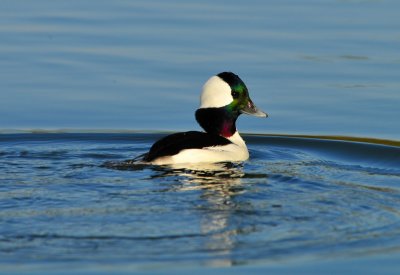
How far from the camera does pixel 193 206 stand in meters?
10.3

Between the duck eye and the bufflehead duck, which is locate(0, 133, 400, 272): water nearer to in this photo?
the bufflehead duck

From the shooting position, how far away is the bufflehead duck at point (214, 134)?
1250 centimetres

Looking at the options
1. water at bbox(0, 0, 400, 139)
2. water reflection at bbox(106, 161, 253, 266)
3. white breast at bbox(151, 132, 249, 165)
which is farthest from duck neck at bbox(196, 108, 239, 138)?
water reflection at bbox(106, 161, 253, 266)

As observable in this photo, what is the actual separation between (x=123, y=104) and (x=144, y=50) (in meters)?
2.27

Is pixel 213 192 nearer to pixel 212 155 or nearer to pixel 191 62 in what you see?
pixel 212 155

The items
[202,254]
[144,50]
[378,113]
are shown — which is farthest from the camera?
[144,50]

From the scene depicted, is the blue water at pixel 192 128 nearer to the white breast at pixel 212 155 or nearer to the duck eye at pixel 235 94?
the white breast at pixel 212 155

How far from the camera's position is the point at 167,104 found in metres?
15.2

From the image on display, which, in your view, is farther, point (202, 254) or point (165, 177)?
point (165, 177)

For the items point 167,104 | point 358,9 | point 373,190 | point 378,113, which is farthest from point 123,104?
point 358,9

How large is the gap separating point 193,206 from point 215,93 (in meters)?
3.45

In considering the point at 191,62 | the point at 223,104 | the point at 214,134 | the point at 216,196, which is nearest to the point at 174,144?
the point at 214,134

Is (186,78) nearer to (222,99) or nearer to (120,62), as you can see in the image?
(120,62)

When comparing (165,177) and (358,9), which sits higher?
(358,9)
